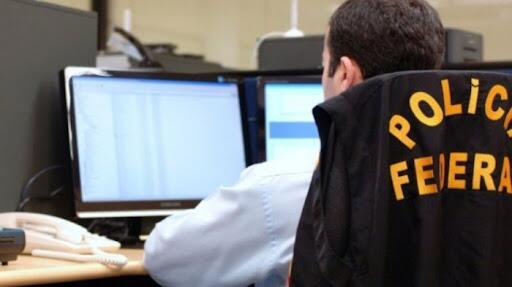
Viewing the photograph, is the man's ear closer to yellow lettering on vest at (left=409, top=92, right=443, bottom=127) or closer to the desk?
yellow lettering on vest at (left=409, top=92, right=443, bottom=127)

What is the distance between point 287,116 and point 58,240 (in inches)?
29.0

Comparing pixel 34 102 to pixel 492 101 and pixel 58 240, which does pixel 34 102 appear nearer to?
pixel 58 240

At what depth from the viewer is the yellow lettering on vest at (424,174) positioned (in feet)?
3.82

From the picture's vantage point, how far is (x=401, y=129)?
1165 mm

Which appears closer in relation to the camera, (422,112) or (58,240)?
(422,112)

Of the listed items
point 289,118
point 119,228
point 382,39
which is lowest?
point 119,228

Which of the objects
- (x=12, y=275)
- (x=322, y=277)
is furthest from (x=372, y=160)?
(x=12, y=275)

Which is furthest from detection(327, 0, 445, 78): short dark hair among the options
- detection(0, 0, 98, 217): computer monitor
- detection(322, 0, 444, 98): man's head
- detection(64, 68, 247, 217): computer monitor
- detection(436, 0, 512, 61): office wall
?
detection(436, 0, 512, 61): office wall

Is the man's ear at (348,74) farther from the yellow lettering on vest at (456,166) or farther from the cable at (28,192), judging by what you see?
the cable at (28,192)

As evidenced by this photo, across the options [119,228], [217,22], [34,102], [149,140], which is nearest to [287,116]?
[149,140]

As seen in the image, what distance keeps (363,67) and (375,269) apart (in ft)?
1.19

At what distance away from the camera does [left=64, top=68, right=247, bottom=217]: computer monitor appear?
194cm

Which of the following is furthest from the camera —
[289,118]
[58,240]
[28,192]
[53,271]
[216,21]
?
[216,21]

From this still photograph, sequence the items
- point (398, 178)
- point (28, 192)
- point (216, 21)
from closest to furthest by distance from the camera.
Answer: point (398, 178) → point (28, 192) → point (216, 21)
